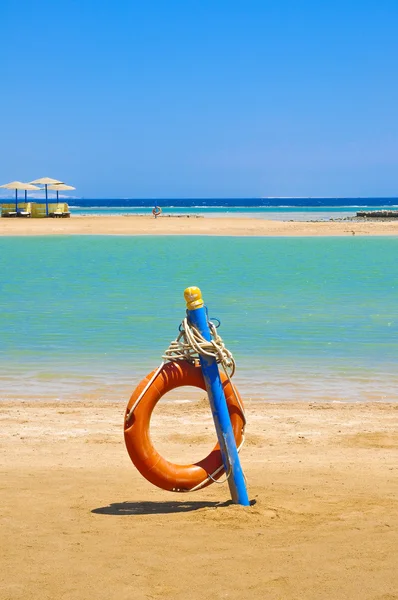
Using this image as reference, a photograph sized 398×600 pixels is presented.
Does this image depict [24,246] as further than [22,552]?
Yes

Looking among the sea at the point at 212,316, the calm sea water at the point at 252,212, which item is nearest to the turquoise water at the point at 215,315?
the sea at the point at 212,316

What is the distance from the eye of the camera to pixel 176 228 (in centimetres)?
4528

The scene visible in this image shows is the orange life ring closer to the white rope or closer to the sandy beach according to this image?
the white rope

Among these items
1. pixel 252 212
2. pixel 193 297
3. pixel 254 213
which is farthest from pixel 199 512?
pixel 252 212

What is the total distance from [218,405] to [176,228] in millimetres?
40828

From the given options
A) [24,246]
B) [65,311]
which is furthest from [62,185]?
[65,311]

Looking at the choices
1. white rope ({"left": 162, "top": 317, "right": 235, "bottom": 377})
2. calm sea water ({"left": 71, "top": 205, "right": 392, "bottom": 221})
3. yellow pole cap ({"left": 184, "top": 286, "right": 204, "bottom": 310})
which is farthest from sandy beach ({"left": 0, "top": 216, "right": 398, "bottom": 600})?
calm sea water ({"left": 71, "top": 205, "right": 392, "bottom": 221})

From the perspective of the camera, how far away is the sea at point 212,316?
9.20 meters

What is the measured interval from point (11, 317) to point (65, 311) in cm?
119

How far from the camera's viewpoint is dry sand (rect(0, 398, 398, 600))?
3756 mm

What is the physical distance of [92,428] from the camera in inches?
273

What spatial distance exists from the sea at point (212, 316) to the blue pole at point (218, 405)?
3.45 m

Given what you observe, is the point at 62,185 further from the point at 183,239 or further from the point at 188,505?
the point at 188,505

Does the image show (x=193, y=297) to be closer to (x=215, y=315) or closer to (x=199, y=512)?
(x=199, y=512)
